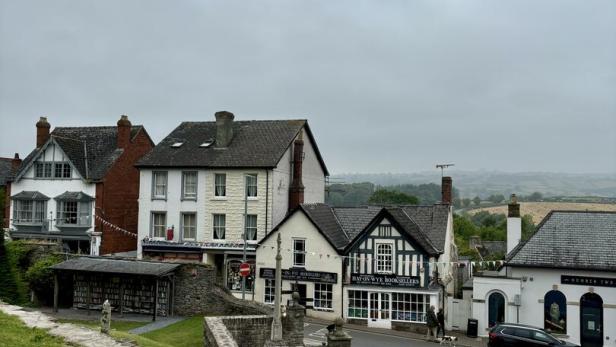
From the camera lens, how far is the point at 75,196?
132ft

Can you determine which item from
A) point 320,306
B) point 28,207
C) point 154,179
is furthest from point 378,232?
point 28,207

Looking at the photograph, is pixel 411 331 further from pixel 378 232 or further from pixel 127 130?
pixel 127 130

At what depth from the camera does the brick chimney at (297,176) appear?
37156 millimetres

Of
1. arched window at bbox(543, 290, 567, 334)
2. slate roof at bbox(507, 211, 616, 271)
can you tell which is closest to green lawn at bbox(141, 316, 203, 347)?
slate roof at bbox(507, 211, 616, 271)

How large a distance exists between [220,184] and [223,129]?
409cm

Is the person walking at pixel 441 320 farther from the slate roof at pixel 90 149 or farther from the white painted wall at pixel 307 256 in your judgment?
the slate roof at pixel 90 149

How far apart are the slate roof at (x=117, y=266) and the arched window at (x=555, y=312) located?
1920 cm

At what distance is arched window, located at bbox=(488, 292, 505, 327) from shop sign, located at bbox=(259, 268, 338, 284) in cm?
864

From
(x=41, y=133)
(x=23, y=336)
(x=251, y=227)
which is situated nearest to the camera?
(x=23, y=336)

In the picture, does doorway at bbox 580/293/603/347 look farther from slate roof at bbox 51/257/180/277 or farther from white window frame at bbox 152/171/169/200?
white window frame at bbox 152/171/169/200

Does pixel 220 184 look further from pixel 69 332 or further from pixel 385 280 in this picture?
pixel 69 332

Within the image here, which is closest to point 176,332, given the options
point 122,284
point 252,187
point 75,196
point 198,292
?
point 198,292

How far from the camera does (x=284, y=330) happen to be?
79.4ft

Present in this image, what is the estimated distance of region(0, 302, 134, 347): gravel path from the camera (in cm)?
1420
